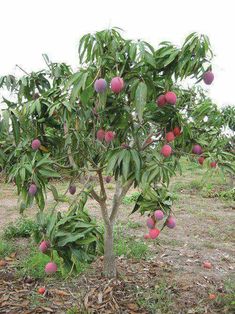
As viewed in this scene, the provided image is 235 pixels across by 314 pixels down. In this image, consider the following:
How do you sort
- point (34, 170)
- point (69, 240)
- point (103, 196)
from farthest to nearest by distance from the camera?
point (103, 196)
point (34, 170)
point (69, 240)

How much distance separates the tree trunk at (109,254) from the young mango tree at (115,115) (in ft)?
1.79

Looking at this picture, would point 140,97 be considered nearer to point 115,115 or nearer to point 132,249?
point 115,115

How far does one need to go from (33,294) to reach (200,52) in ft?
7.65

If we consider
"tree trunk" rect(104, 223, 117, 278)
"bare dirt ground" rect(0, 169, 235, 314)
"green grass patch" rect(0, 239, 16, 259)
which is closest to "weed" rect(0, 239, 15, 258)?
"green grass patch" rect(0, 239, 16, 259)

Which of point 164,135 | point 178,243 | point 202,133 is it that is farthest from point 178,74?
point 178,243

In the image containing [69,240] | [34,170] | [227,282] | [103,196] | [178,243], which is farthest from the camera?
[178,243]

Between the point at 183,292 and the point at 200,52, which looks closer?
the point at 200,52

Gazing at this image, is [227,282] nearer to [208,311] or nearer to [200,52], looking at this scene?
[208,311]

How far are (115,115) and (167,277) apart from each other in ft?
6.36

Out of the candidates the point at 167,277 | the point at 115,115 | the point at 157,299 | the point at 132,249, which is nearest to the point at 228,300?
the point at 157,299

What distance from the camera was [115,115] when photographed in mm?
2256

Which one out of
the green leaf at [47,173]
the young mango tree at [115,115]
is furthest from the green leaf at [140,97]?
the green leaf at [47,173]

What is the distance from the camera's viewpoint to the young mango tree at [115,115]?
2.04 m

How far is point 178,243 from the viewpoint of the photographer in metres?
4.68
